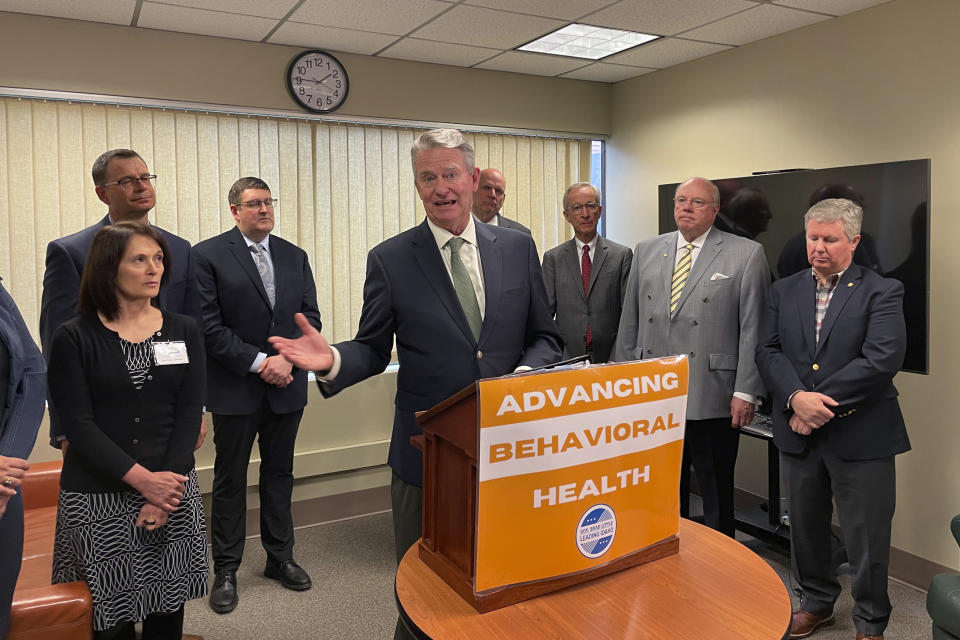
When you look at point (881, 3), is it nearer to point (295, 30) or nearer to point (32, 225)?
point (295, 30)

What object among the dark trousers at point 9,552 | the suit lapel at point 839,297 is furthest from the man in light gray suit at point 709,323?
the dark trousers at point 9,552

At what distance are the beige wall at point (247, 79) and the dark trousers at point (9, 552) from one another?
265 centimetres

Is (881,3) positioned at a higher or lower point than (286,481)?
higher

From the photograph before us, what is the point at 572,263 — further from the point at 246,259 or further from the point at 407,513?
the point at 407,513

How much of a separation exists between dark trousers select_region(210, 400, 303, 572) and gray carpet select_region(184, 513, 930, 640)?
0.66 ft

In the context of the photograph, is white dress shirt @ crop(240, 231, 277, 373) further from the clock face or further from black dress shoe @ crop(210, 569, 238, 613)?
the clock face

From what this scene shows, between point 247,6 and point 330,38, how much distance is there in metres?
0.64

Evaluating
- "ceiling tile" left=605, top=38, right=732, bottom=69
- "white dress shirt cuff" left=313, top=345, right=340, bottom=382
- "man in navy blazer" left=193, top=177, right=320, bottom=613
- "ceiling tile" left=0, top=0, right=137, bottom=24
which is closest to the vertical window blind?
"ceiling tile" left=0, top=0, right=137, bottom=24

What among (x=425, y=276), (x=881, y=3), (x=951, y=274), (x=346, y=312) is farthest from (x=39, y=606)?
(x=881, y=3)

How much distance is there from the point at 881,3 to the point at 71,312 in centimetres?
381

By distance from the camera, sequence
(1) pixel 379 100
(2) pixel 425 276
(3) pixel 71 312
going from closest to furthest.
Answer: (2) pixel 425 276
(3) pixel 71 312
(1) pixel 379 100

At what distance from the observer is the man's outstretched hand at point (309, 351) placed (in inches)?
61.6

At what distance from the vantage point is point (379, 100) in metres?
4.50

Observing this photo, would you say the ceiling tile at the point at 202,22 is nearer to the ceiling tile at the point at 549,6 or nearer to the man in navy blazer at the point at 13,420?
the ceiling tile at the point at 549,6
